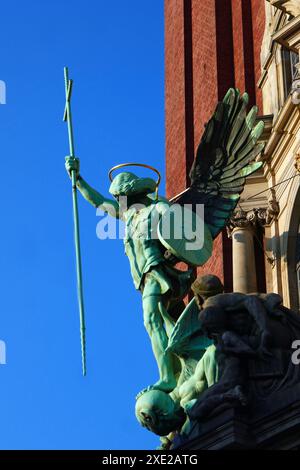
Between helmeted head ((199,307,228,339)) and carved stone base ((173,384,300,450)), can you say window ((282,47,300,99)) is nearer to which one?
helmeted head ((199,307,228,339))

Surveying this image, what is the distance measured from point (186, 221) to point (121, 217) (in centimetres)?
103

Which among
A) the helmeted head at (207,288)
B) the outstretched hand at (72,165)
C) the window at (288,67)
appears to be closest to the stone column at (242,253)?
the window at (288,67)

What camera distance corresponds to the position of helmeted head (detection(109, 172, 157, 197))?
15672 mm

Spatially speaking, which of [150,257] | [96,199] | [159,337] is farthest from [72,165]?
Result: [159,337]

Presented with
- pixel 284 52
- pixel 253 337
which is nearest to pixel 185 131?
pixel 284 52

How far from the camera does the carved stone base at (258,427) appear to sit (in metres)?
11.6

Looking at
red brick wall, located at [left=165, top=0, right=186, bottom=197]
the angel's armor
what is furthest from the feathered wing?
red brick wall, located at [left=165, top=0, right=186, bottom=197]

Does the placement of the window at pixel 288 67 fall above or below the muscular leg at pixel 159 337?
above

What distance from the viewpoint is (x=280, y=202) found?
62.7ft

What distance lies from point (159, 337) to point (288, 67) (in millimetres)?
6901

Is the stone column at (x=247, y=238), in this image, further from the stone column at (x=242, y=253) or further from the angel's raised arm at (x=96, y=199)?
the angel's raised arm at (x=96, y=199)

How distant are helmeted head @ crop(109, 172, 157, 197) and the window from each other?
4.90 metres

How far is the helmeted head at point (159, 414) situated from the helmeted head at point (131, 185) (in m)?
2.71

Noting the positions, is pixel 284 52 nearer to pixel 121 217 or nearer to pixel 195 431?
pixel 121 217
